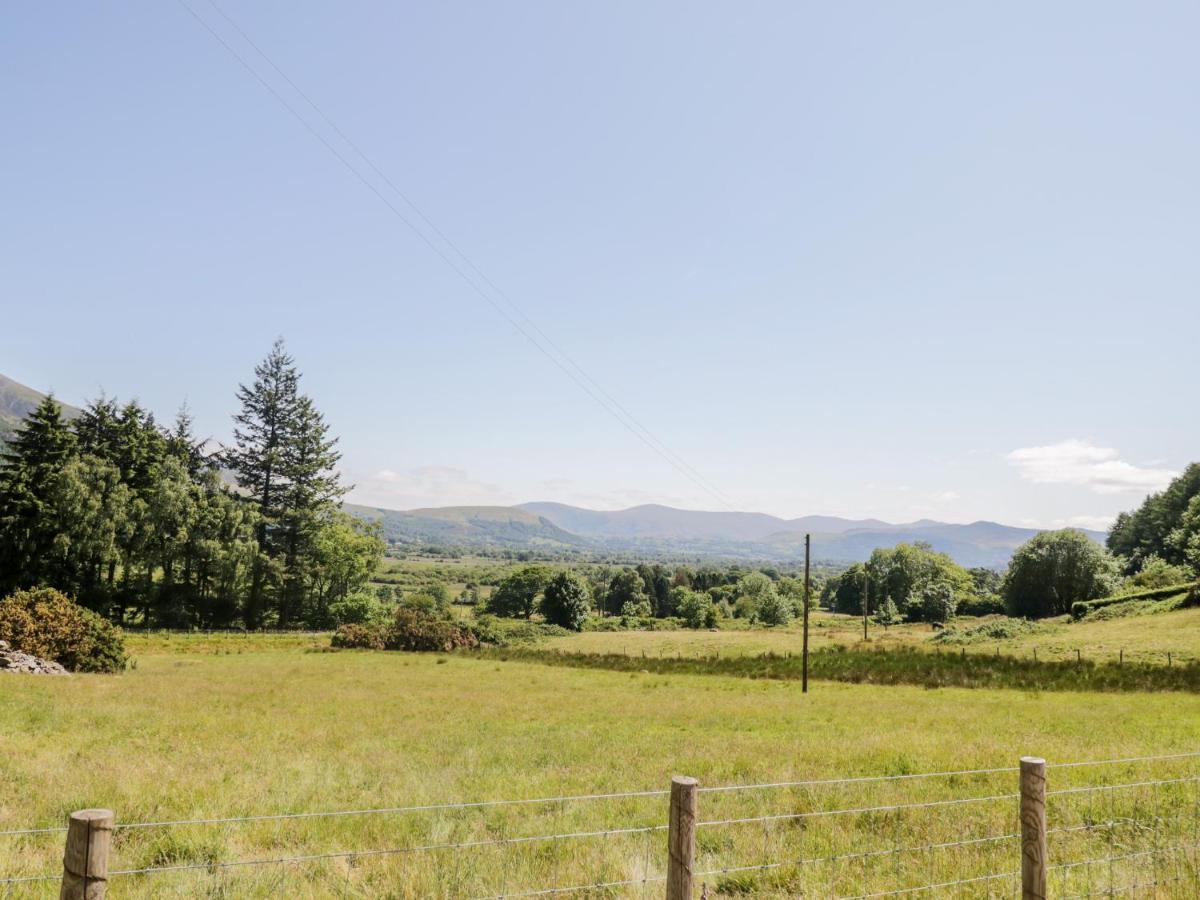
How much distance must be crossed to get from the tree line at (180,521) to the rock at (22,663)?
2897cm

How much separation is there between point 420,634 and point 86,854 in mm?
69701

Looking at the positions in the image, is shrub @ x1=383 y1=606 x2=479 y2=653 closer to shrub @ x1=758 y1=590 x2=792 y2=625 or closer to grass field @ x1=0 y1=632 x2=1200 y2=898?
grass field @ x1=0 y1=632 x2=1200 y2=898

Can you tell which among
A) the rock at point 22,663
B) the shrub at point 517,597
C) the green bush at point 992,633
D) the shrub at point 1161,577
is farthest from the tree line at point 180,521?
the shrub at point 1161,577

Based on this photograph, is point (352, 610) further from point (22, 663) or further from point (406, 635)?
point (22, 663)

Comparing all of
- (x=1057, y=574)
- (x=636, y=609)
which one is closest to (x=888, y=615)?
(x=1057, y=574)

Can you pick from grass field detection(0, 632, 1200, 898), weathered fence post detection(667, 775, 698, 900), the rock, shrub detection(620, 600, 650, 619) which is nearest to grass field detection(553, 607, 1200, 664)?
grass field detection(0, 632, 1200, 898)

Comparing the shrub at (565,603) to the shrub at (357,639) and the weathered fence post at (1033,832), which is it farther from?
the weathered fence post at (1033,832)

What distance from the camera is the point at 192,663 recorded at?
153 feet

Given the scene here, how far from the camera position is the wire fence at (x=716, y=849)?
25.6 feet

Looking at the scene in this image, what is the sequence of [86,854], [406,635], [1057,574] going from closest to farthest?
1. [86,854]
2. [406,635]
3. [1057,574]

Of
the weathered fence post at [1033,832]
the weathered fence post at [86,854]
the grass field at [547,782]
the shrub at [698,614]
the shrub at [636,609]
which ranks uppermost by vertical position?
the weathered fence post at [86,854]

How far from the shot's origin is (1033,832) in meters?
6.48

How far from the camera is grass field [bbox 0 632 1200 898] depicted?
8.41m

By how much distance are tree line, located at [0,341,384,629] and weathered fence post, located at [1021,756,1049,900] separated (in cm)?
7386
